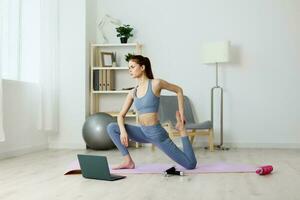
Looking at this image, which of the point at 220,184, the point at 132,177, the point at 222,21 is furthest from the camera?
the point at 222,21

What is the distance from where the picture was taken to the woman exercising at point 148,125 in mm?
3533

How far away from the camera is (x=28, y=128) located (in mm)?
5285

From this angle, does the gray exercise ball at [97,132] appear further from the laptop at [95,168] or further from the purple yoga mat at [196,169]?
the laptop at [95,168]

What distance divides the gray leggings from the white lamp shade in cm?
233

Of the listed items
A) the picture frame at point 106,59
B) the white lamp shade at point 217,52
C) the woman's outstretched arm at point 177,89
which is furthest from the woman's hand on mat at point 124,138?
the picture frame at point 106,59

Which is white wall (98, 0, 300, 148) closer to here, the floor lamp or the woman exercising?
the floor lamp

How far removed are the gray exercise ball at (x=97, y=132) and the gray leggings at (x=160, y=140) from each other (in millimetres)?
1835

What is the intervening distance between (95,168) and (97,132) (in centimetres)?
233

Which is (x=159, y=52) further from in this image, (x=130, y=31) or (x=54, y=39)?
(x=54, y=39)

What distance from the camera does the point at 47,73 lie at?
217 inches

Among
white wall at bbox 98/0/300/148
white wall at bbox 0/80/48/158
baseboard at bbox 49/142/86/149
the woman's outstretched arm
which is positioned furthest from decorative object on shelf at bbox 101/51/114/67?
the woman's outstretched arm

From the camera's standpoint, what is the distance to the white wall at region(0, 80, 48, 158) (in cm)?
475

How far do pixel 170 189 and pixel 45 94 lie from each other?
313 cm

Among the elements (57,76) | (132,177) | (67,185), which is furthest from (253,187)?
(57,76)
